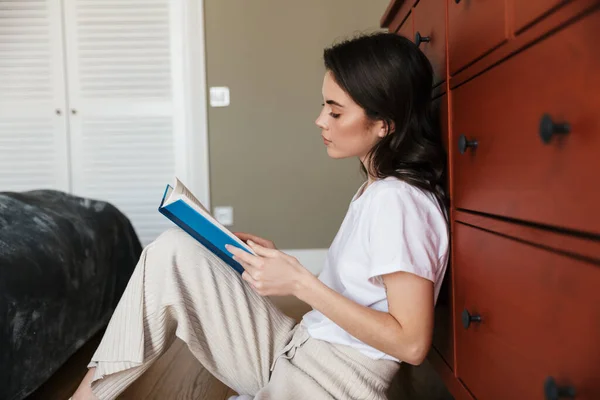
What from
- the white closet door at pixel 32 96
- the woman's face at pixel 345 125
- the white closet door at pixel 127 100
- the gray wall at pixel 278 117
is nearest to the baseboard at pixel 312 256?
the gray wall at pixel 278 117

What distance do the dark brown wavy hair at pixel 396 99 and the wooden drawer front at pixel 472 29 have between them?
72 millimetres

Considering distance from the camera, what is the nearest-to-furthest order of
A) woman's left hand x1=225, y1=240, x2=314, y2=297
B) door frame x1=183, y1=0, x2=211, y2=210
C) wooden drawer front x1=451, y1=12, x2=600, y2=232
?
1. wooden drawer front x1=451, y1=12, x2=600, y2=232
2. woman's left hand x1=225, y1=240, x2=314, y2=297
3. door frame x1=183, y1=0, x2=211, y2=210

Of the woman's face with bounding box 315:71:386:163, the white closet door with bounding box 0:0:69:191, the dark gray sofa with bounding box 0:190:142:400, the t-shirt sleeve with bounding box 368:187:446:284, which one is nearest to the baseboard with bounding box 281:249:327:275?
the dark gray sofa with bounding box 0:190:142:400

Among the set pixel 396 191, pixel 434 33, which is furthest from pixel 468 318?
pixel 434 33

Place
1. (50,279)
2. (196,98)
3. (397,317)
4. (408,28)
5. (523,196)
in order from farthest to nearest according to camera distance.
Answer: (196,98)
(408,28)
(50,279)
(397,317)
(523,196)

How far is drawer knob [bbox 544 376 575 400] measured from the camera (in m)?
0.55

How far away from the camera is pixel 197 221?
0.90m

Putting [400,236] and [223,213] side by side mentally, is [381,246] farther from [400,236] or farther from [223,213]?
[223,213]

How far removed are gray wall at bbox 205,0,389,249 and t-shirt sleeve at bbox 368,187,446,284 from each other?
195 cm

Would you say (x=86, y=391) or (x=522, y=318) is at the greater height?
(x=522, y=318)

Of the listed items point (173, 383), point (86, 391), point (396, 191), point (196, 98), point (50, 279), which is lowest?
point (173, 383)

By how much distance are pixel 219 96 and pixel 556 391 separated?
8.09ft

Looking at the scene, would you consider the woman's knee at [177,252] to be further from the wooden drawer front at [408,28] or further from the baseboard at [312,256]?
the baseboard at [312,256]

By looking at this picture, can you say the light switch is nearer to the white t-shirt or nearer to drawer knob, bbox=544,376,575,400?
the white t-shirt
